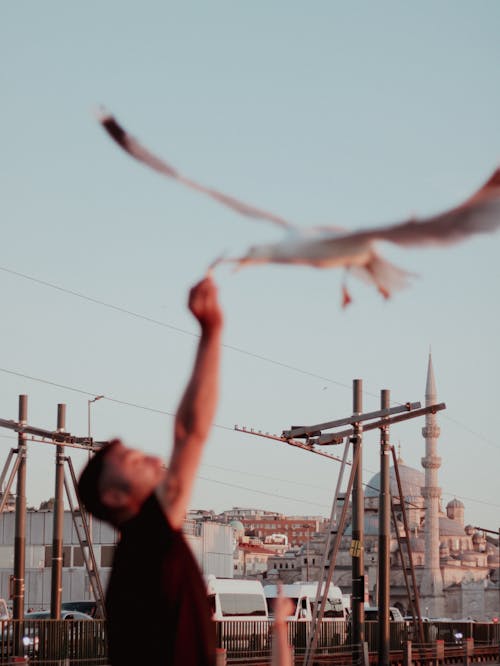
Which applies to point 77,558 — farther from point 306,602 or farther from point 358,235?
point 358,235

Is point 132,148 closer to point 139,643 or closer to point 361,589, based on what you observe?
point 139,643

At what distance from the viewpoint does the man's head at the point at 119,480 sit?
329 cm

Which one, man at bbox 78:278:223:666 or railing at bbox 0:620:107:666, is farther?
railing at bbox 0:620:107:666

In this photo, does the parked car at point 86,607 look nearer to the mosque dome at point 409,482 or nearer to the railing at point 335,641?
the railing at point 335,641

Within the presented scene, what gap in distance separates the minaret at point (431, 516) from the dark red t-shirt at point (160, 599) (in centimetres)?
12037

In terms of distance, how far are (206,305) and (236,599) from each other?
34.4 metres

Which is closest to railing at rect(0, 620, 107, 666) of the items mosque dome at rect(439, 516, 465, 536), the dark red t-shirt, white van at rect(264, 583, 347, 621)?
white van at rect(264, 583, 347, 621)

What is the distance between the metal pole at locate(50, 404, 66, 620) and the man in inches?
1114

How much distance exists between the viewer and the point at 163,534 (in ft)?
10.6

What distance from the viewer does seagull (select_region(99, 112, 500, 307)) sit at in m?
2.79

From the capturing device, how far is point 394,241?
2861mm

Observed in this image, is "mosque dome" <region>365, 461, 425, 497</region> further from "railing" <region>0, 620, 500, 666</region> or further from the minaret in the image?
"railing" <region>0, 620, 500, 666</region>

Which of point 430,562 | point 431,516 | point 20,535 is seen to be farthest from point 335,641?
point 430,562

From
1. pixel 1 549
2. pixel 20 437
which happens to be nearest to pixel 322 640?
pixel 20 437
